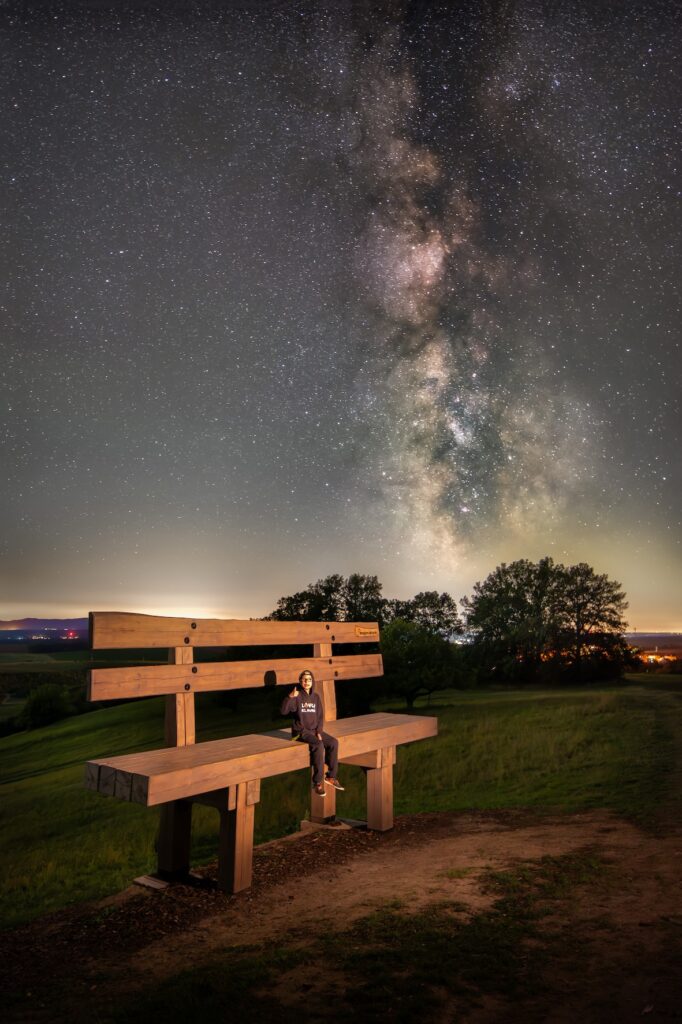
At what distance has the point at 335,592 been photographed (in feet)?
132

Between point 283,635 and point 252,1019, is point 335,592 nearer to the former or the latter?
point 283,635

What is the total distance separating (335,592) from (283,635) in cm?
3364

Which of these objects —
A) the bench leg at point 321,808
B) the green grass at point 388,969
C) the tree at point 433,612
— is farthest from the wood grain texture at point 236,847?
the tree at point 433,612

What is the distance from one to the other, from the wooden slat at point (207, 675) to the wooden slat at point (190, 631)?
0.15 meters

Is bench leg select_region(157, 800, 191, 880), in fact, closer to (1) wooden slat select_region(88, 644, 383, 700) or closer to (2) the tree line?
(1) wooden slat select_region(88, 644, 383, 700)

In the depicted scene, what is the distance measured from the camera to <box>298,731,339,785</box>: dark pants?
592cm

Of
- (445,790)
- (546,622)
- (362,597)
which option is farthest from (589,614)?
(445,790)

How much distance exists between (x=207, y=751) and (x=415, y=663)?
2567 cm

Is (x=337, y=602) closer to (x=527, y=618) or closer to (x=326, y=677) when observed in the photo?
(x=527, y=618)

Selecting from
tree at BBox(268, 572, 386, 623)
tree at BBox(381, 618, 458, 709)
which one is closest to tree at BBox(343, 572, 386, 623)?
tree at BBox(268, 572, 386, 623)

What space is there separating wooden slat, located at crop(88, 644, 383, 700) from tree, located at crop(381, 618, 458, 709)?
22594 millimetres

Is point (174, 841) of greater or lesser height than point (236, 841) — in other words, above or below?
below

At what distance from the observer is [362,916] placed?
4.45 m

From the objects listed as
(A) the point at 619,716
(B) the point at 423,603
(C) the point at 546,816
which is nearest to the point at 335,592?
(B) the point at 423,603
